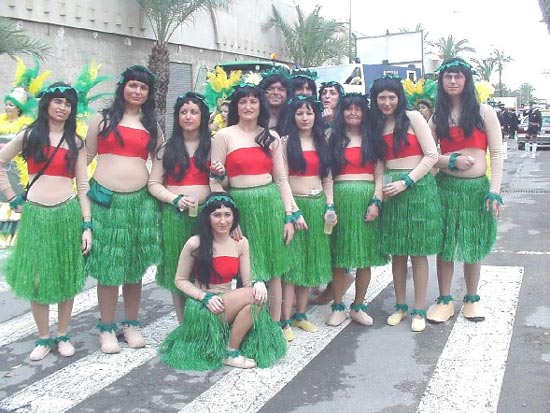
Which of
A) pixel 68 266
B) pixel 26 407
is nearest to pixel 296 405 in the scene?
pixel 26 407

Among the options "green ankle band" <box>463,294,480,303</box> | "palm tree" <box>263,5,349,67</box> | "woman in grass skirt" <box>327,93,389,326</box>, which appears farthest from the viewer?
"palm tree" <box>263,5,349,67</box>

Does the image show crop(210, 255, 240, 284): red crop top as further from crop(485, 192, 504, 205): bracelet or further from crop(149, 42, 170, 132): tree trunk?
crop(149, 42, 170, 132): tree trunk

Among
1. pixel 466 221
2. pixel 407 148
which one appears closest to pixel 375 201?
pixel 407 148

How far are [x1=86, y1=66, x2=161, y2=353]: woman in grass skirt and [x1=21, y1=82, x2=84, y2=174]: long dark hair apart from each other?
0.16 m

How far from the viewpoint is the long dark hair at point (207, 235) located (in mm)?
4047

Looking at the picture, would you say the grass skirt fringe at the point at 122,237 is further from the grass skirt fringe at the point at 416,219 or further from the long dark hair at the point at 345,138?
the grass skirt fringe at the point at 416,219

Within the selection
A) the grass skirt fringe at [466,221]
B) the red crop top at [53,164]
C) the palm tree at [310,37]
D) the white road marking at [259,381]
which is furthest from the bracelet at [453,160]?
the palm tree at [310,37]

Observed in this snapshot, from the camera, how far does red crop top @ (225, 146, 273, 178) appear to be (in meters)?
4.25

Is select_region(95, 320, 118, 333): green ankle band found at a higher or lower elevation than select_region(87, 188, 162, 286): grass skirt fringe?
lower

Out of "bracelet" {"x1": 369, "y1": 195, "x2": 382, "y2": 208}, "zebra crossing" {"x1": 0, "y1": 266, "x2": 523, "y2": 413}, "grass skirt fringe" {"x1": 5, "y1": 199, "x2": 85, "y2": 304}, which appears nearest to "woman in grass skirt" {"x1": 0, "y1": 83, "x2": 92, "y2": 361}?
"grass skirt fringe" {"x1": 5, "y1": 199, "x2": 85, "y2": 304}

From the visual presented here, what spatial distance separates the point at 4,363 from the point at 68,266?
747mm

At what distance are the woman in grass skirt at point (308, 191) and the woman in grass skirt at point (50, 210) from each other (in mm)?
1375

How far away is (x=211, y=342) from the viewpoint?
4.09m

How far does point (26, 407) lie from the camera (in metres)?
3.54
